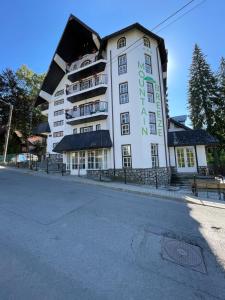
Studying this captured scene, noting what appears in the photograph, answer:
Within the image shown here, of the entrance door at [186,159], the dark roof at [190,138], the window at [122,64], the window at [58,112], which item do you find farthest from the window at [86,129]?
the entrance door at [186,159]

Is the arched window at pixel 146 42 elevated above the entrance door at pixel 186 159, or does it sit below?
above

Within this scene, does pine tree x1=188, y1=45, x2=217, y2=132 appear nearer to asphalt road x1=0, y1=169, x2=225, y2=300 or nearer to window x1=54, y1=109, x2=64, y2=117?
window x1=54, y1=109, x2=64, y2=117

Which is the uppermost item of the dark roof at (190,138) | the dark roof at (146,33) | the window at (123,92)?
the dark roof at (146,33)

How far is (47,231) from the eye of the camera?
5.62 m

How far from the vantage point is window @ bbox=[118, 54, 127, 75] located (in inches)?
749

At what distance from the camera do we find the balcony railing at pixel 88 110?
19.6 metres

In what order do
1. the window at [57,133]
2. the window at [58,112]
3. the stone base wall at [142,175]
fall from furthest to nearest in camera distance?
the window at [58,112]
the window at [57,133]
the stone base wall at [142,175]

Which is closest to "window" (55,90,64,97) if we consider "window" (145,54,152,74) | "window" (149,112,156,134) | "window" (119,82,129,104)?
"window" (119,82,129,104)

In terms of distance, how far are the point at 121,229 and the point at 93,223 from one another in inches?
39.1

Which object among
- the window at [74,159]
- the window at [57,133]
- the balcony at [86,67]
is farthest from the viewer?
the window at [57,133]

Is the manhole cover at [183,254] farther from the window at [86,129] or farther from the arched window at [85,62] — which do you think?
the arched window at [85,62]

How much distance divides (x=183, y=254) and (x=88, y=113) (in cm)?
1757

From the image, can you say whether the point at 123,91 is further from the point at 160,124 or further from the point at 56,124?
the point at 56,124

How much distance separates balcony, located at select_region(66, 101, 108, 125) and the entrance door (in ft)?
27.3
